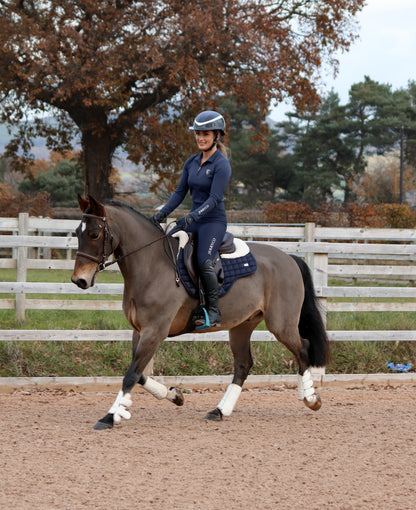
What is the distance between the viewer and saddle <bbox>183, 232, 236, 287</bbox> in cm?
664

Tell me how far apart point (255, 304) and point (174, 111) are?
1805cm

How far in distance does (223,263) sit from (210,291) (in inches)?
14.8

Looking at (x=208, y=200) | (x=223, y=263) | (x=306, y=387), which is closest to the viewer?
(x=208, y=200)

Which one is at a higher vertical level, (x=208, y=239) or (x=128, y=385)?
(x=208, y=239)

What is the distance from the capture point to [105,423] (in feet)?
20.5

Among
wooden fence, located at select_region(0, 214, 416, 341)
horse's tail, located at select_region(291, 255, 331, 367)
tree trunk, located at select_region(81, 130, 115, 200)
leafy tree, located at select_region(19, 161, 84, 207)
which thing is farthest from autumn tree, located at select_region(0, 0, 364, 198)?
leafy tree, located at select_region(19, 161, 84, 207)

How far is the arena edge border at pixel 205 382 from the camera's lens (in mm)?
8469

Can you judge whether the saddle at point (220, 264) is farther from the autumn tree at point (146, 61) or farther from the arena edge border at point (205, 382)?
the autumn tree at point (146, 61)

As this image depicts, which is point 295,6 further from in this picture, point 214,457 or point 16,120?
Answer: point 214,457

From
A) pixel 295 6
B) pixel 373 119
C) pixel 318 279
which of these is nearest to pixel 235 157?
pixel 373 119

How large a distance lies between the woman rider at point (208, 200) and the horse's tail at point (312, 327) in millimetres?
1226

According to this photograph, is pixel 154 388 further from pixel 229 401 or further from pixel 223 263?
pixel 223 263

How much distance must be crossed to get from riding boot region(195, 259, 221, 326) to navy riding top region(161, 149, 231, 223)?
1.44ft

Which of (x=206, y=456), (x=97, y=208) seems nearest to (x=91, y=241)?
(x=97, y=208)
